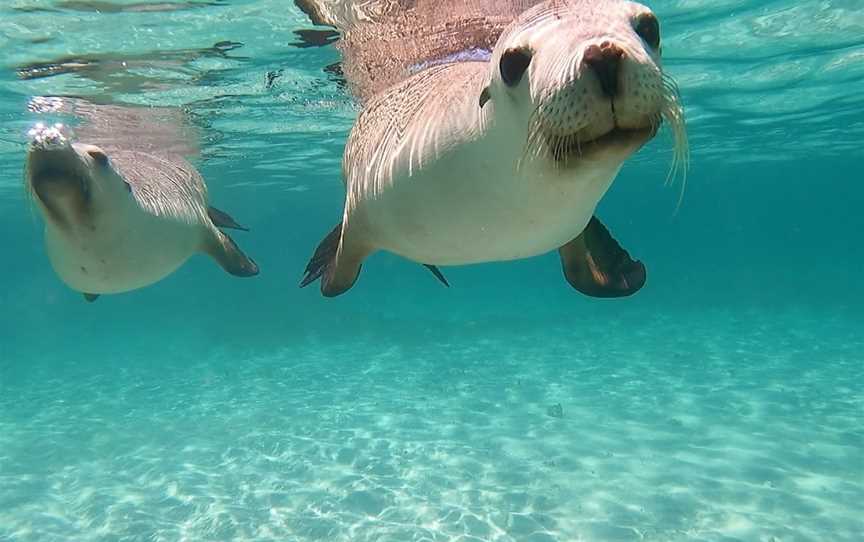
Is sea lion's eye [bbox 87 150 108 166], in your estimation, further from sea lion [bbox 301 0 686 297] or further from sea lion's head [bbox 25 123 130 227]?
sea lion [bbox 301 0 686 297]

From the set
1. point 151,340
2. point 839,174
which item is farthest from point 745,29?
point 839,174

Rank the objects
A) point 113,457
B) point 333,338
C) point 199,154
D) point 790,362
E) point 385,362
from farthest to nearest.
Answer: point 333,338 < point 199,154 < point 385,362 < point 790,362 < point 113,457

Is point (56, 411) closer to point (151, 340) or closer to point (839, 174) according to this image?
point (151, 340)

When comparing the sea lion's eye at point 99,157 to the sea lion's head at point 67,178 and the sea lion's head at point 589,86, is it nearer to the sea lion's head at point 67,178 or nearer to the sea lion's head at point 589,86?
→ the sea lion's head at point 67,178

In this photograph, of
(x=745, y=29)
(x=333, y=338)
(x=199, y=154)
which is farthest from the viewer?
(x=333, y=338)

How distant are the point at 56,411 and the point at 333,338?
1005 cm

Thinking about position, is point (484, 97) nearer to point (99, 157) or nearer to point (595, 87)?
point (595, 87)

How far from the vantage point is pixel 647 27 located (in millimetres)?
2303

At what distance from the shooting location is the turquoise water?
8055 mm

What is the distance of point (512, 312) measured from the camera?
29609 mm

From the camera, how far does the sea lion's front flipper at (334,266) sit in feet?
13.8

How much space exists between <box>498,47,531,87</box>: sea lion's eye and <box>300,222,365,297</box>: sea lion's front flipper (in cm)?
201

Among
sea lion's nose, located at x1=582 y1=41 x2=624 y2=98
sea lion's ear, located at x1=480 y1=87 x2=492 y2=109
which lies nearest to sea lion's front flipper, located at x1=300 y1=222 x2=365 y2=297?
sea lion's ear, located at x1=480 y1=87 x2=492 y2=109

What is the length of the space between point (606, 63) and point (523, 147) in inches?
20.5
